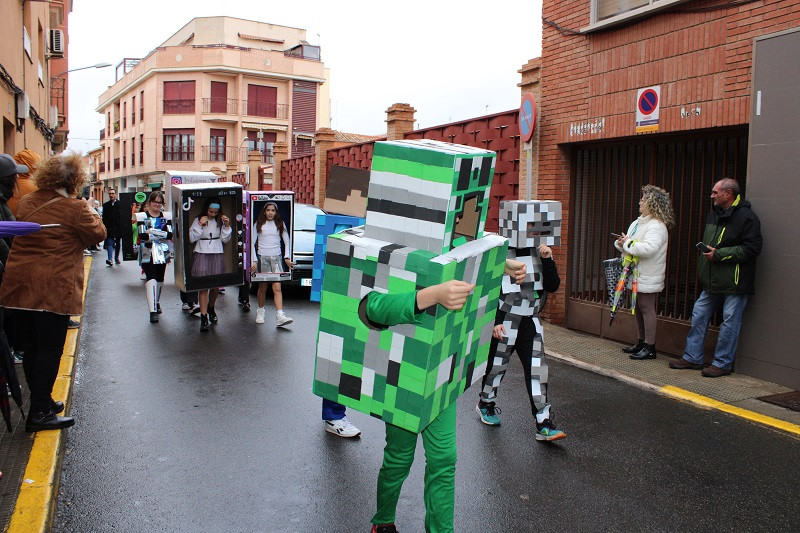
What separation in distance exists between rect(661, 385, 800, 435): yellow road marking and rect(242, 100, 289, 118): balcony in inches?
1903

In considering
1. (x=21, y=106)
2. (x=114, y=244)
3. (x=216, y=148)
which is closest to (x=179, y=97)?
(x=216, y=148)

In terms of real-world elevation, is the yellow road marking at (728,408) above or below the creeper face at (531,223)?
below

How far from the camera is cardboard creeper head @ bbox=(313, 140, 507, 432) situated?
10.2 ft

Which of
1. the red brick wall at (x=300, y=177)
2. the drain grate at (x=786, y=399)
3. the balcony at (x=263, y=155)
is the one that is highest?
the balcony at (x=263, y=155)

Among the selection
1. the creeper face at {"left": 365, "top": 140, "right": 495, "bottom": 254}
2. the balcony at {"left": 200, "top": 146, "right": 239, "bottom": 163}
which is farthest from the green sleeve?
the balcony at {"left": 200, "top": 146, "right": 239, "bottom": 163}

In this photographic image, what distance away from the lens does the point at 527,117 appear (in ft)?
33.1

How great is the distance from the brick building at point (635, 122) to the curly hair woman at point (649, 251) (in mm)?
408

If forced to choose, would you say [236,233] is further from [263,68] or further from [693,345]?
[263,68]

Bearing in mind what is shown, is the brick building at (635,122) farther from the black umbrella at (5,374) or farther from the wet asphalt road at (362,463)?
the black umbrella at (5,374)

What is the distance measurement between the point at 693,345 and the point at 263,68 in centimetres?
4831

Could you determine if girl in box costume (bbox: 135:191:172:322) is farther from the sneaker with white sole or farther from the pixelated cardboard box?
the pixelated cardboard box

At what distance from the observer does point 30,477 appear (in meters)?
4.26

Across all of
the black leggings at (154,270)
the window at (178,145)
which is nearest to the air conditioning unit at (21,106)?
the black leggings at (154,270)

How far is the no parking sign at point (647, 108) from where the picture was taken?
27.1 ft
